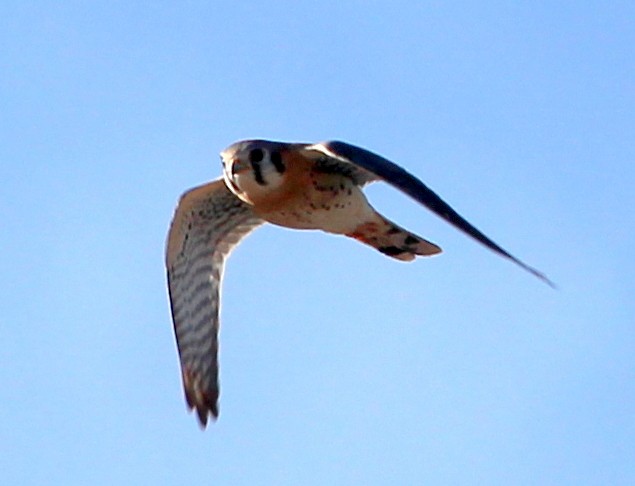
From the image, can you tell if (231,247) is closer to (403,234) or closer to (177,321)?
(177,321)

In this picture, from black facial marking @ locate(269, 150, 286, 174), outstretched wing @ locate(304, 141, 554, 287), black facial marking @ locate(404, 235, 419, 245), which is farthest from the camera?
black facial marking @ locate(404, 235, 419, 245)

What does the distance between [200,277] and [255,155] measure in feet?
4.43

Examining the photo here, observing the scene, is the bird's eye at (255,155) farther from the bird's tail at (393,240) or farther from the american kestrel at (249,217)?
the bird's tail at (393,240)

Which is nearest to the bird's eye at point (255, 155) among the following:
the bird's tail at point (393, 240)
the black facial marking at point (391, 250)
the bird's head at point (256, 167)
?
the bird's head at point (256, 167)

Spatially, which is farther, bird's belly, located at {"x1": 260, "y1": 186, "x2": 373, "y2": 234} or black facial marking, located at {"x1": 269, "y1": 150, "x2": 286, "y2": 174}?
bird's belly, located at {"x1": 260, "y1": 186, "x2": 373, "y2": 234}

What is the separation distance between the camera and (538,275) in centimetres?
566

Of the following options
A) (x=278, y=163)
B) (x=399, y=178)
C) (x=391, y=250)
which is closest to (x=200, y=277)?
(x=391, y=250)

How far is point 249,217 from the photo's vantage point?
979 centimetres

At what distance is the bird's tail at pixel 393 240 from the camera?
9227 millimetres

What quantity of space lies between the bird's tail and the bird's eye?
812 mm

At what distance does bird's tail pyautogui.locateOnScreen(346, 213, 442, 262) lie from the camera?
30.3 ft

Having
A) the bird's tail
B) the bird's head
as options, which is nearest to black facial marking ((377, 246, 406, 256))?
the bird's tail

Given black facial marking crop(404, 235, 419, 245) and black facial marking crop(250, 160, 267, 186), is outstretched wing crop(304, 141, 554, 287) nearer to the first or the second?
black facial marking crop(250, 160, 267, 186)

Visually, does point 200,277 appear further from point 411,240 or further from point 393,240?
point 411,240
